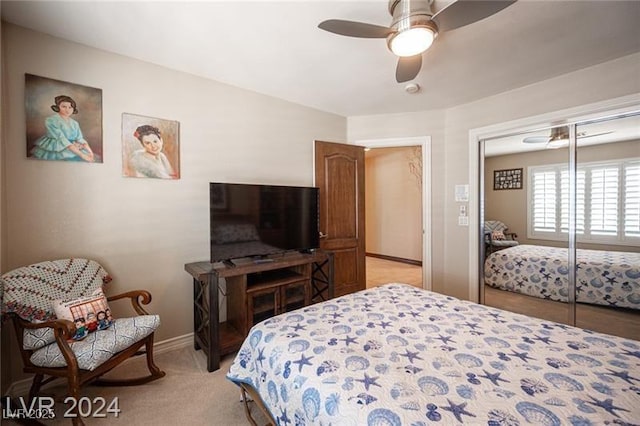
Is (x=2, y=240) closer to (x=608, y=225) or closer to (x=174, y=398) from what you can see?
(x=174, y=398)

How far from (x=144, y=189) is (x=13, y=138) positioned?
82 centimetres

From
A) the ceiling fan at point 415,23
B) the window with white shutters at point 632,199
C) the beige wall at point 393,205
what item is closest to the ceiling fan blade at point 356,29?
the ceiling fan at point 415,23

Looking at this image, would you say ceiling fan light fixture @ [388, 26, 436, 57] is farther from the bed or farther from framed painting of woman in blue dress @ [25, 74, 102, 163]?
framed painting of woman in blue dress @ [25, 74, 102, 163]

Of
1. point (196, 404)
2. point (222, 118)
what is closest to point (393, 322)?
point (196, 404)

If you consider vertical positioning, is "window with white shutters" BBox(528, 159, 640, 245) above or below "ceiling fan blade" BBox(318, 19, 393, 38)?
below

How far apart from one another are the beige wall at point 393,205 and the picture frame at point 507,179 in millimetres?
2545

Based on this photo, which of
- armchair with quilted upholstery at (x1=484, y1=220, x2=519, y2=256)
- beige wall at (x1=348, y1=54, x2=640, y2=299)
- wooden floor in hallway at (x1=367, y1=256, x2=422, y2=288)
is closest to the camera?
beige wall at (x1=348, y1=54, x2=640, y2=299)

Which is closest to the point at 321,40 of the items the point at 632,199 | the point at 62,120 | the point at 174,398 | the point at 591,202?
the point at 62,120

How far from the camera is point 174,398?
1.85 metres

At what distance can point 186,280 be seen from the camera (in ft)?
8.52

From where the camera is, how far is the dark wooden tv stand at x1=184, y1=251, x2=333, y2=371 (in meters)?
2.19

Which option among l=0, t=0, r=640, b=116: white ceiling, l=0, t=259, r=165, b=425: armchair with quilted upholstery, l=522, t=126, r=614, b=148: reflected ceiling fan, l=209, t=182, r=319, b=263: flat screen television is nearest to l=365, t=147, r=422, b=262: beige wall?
l=522, t=126, r=614, b=148: reflected ceiling fan

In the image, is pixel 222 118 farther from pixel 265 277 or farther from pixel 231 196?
pixel 265 277

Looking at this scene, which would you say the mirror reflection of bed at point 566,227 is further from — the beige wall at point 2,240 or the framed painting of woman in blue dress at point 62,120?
the beige wall at point 2,240
